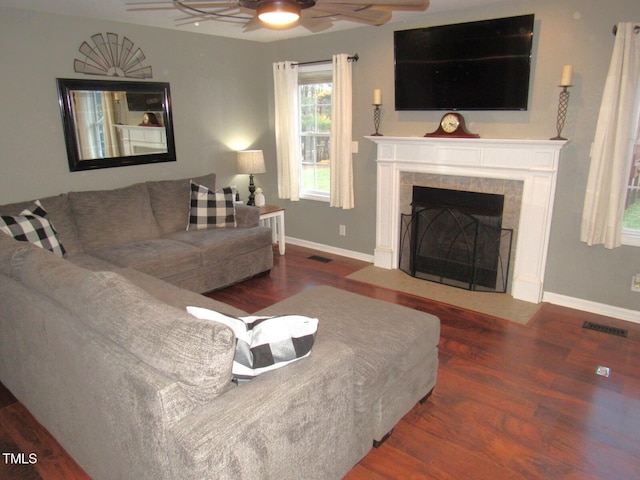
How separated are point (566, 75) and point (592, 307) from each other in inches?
71.3

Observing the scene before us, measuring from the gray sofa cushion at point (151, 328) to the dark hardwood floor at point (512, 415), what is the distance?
0.92 m

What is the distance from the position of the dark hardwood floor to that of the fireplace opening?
605 millimetres

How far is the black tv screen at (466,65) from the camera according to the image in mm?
3559

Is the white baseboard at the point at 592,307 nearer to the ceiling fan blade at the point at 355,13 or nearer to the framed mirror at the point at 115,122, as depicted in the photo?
the ceiling fan blade at the point at 355,13

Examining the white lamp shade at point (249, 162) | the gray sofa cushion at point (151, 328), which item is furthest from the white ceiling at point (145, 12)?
the gray sofa cushion at point (151, 328)

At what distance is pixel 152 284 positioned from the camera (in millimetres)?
2898

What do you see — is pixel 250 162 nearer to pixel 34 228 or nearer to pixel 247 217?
pixel 247 217

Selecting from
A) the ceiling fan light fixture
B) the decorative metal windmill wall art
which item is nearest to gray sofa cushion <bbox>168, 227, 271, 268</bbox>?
the decorative metal windmill wall art

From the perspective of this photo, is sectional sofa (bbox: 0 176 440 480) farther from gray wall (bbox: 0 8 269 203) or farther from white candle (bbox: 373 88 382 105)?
white candle (bbox: 373 88 382 105)

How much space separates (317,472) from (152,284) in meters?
1.70

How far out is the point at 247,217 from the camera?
4531 mm

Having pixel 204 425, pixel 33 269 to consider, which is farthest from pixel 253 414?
pixel 33 269

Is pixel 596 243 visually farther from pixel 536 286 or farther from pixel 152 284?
pixel 152 284

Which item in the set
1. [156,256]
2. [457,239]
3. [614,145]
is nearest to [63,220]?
[156,256]
